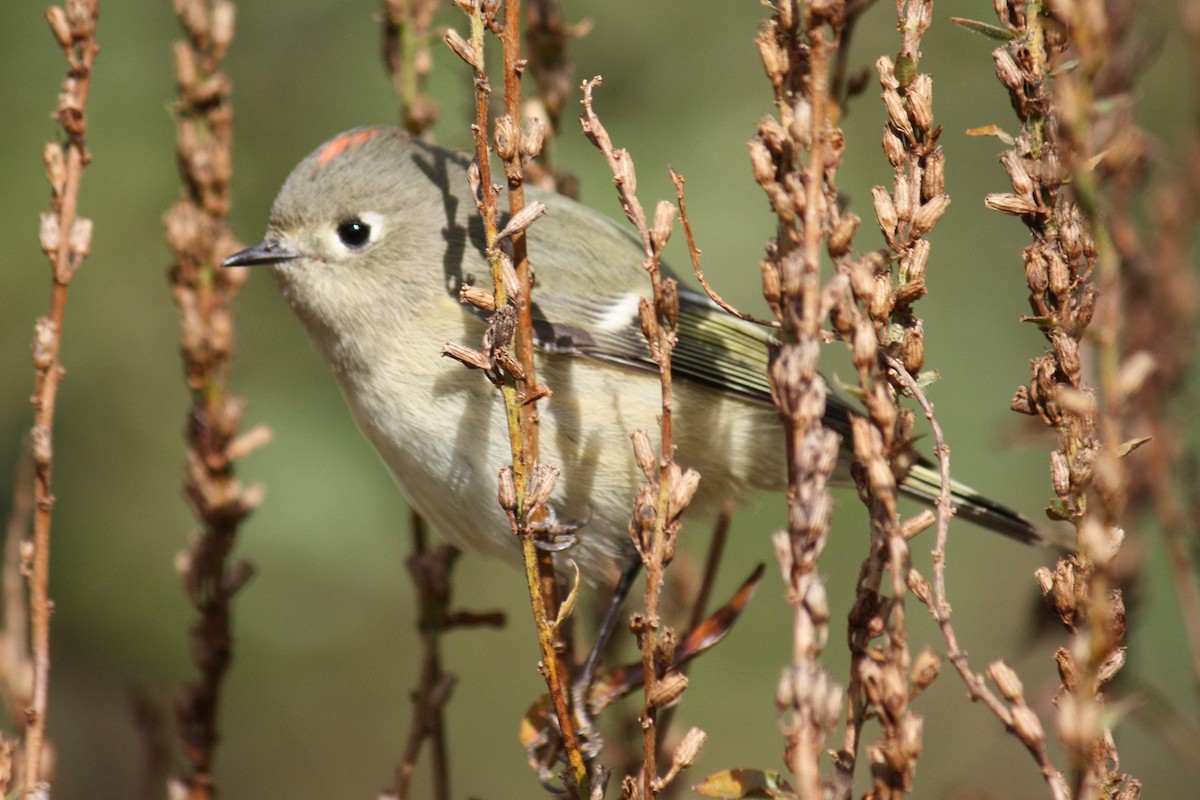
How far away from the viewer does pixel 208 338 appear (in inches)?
68.1

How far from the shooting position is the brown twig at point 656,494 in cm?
110

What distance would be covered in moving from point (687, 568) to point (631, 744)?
320mm

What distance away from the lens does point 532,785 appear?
3650 millimetres

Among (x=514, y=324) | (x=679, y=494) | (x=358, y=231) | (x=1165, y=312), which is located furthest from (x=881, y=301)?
(x=358, y=231)

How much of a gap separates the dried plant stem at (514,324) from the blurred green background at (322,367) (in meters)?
1.27

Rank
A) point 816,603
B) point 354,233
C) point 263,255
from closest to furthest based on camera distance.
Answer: point 816,603 < point 263,255 < point 354,233

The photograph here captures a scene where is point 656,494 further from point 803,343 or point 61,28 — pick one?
point 61,28

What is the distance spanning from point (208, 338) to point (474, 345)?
0.43 meters

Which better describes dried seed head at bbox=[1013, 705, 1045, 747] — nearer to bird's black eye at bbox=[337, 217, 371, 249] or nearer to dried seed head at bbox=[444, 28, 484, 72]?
dried seed head at bbox=[444, 28, 484, 72]

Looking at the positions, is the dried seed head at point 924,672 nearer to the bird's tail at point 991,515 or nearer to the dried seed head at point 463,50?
the dried seed head at point 463,50

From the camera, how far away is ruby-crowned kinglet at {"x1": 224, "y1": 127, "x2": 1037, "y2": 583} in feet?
6.08

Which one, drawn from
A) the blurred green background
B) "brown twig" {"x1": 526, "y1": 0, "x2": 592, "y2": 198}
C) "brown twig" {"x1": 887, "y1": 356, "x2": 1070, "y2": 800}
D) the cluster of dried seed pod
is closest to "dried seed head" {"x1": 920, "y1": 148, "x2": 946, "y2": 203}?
the cluster of dried seed pod

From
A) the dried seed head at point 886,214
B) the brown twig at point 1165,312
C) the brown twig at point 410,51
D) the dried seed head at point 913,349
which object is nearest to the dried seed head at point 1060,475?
the dried seed head at point 913,349

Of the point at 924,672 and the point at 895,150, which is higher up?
the point at 895,150
